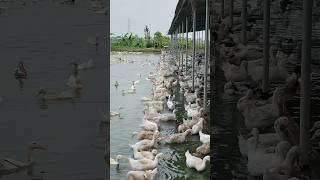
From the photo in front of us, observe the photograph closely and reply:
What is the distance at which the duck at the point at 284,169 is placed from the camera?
210 cm

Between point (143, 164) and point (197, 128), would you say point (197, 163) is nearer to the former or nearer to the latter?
point (143, 164)

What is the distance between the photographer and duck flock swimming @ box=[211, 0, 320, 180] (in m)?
2.26

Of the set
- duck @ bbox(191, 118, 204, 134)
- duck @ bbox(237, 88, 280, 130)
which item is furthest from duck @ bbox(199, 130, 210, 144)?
duck @ bbox(237, 88, 280, 130)

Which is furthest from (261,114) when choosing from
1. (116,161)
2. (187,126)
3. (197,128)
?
(187,126)

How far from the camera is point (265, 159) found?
7.57 feet
